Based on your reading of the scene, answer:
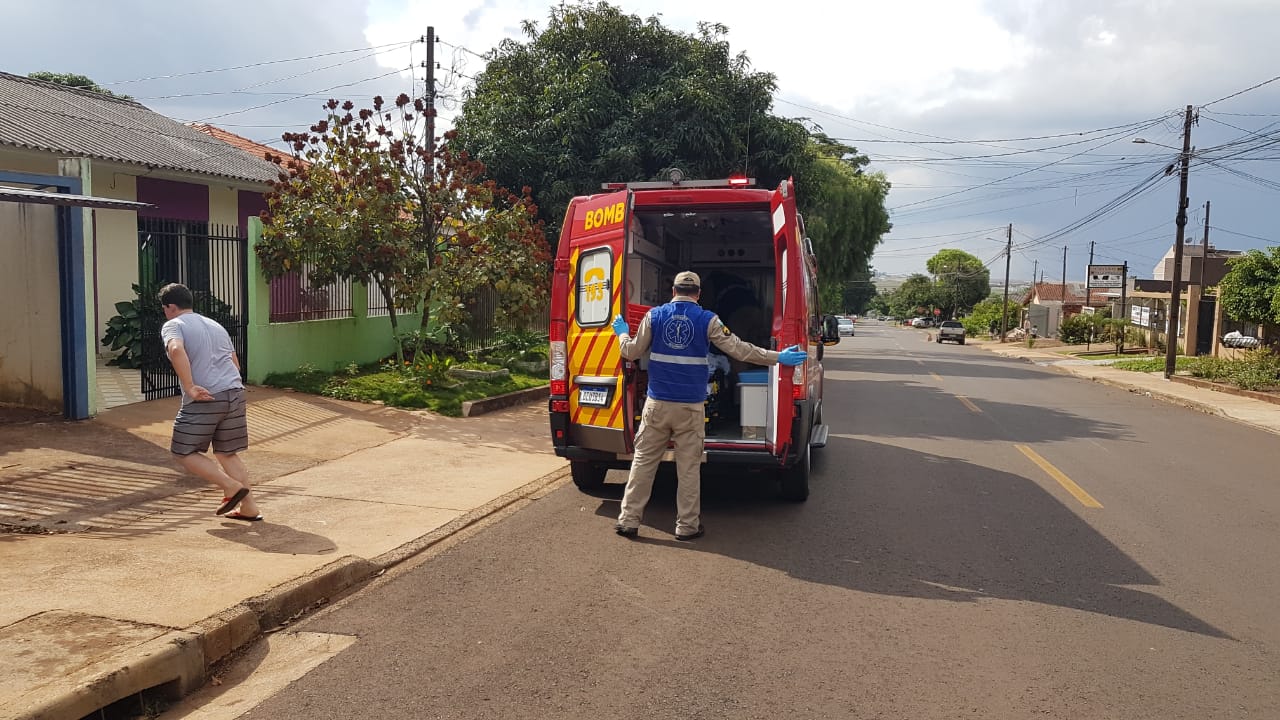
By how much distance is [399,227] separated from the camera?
1386 cm

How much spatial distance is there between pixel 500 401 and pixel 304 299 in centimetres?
333

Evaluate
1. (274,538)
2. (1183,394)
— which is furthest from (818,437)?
(1183,394)

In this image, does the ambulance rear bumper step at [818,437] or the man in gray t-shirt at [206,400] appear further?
the ambulance rear bumper step at [818,437]

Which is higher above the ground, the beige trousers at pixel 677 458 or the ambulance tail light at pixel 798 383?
the ambulance tail light at pixel 798 383

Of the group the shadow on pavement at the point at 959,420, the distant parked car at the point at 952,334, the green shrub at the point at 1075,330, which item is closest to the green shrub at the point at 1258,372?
the shadow on pavement at the point at 959,420

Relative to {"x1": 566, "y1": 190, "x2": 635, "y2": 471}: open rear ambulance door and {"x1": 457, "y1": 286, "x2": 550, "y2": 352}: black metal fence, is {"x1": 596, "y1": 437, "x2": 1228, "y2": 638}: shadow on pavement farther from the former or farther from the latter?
{"x1": 457, "y1": 286, "x2": 550, "y2": 352}: black metal fence

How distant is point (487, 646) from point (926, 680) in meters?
2.01

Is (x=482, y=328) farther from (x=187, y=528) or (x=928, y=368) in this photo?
(x=928, y=368)

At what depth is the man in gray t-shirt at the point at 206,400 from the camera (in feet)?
21.5

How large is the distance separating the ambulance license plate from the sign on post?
59.9 metres

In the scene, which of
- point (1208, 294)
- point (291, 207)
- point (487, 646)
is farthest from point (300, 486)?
point (1208, 294)

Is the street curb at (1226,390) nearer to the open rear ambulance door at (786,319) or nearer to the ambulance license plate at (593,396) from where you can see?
the open rear ambulance door at (786,319)

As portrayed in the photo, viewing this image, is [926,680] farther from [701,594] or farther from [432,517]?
[432,517]

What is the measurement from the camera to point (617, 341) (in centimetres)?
750
